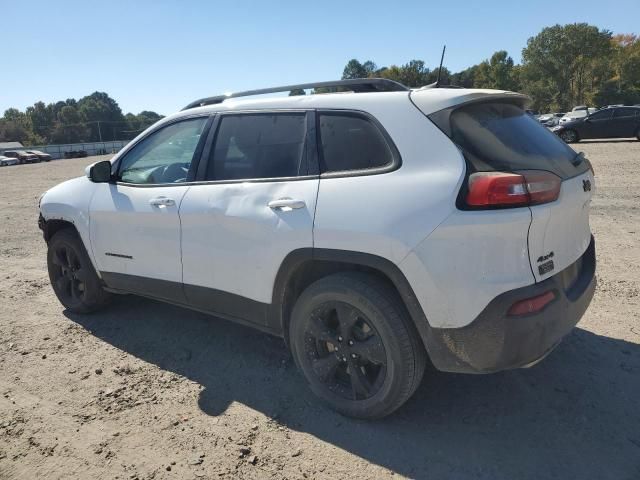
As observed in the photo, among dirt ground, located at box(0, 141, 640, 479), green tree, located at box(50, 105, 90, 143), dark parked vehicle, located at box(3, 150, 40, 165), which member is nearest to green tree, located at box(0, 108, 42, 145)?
green tree, located at box(50, 105, 90, 143)

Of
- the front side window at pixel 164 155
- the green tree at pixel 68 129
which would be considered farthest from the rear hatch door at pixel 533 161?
the green tree at pixel 68 129

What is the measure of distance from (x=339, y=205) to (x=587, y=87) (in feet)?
312

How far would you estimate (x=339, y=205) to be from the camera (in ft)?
8.53

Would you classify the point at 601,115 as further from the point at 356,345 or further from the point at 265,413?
the point at 265,413

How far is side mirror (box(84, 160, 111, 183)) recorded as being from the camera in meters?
3.88

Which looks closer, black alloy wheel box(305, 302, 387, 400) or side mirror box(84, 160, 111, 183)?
black alloy wheel box(305, 302, 387, 400)

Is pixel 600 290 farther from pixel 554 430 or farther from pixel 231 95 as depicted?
pixel 231 95

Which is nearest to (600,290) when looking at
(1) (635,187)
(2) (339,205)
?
(2) (339,205)

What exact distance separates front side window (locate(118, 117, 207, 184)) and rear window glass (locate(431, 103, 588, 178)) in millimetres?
1884

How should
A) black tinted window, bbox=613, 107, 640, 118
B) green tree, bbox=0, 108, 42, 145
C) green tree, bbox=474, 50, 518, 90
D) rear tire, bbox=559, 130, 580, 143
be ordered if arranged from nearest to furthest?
black tinted window, bbox=613, 107, 640, 118 < rear tire, bbox=559, 130, 580, 143 < green tree, bbox=474, 50, 518, 90 < green tree, bbox=0, 108, 42, 145

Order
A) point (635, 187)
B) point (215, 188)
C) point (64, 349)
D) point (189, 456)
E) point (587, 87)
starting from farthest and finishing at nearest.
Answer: point (587, 87) → point (635, 187) → point (64, 349) → point (215, 188) → point (189, 456)

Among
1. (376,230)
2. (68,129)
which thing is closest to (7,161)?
(376,230)

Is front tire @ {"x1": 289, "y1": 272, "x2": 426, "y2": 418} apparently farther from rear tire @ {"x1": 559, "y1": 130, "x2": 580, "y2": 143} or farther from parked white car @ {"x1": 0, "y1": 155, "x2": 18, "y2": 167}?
parked white car @ {"x1": 0, "y1": 155, "x2": 18, "y2": 167}

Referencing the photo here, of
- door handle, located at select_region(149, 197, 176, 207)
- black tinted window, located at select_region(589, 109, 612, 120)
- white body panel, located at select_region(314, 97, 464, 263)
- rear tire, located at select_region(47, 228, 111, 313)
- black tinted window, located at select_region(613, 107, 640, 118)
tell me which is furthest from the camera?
black tinted window, located at select_region(589, 109, 612, 120)
